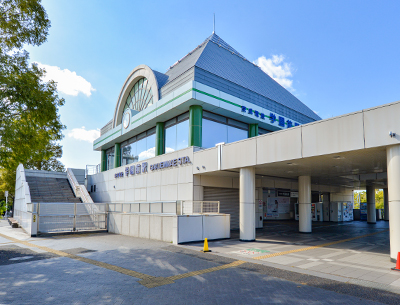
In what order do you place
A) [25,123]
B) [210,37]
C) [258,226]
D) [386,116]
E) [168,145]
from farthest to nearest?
[210,37] < [168,145] < [258,226] < [25,123] < [386,116]

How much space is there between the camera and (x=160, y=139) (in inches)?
954

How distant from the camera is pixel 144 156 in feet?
88.6

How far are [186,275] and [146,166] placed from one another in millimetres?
16474

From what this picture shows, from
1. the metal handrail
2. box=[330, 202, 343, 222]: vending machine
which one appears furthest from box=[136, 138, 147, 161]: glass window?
box=[330, 202, 343, 222]: vending machine

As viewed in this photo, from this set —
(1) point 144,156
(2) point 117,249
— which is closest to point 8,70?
(2) point 117,249

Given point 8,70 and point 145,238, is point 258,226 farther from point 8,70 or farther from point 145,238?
point 8,70

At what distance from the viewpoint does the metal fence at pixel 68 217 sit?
17741 millimetres

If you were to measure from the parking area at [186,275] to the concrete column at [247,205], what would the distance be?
5.02ft

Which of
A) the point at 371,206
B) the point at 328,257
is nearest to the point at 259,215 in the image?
the point at 328,257

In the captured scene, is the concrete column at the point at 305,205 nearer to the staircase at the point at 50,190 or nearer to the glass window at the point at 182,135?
the glass window at the point at 182,135

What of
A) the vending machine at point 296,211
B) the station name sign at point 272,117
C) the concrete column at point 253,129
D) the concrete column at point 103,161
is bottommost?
the vending machine at point 296,211

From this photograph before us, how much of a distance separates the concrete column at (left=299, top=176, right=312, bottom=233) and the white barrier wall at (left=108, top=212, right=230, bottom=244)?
662 centimetres

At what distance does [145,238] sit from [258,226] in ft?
32.0

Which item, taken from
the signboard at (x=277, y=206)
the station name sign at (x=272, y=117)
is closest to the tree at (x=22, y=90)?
the station name sign at (x=272, y=117)
